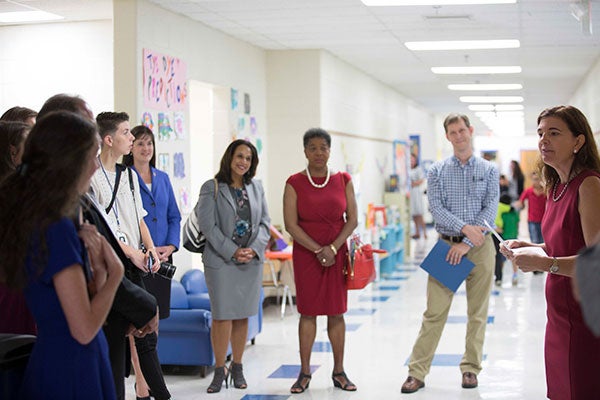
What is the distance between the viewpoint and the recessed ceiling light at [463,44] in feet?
31.6

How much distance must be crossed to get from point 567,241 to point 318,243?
2.51 meters

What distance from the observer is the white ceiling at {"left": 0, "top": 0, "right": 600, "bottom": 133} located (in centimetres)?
741

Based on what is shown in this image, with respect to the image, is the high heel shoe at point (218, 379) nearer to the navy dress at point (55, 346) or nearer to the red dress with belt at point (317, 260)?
the red dress with belt at point (317, 260)

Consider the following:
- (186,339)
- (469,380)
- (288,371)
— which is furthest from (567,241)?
(186,339)

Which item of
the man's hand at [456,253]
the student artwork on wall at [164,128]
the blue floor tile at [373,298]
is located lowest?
the blue floor tile at [373,298]

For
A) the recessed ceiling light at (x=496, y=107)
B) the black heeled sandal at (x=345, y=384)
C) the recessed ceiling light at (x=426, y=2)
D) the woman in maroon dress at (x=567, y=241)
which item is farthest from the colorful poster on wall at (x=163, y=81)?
the recessed ceiling light at (x=496, y=107)

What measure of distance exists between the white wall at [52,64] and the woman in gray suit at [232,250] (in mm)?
2677

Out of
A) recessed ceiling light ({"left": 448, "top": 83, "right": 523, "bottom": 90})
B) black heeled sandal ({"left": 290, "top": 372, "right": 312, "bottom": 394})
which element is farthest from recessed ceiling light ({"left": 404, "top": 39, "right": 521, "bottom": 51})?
black heeled sandal ({"left": 290, "top": 372, "right": 312, "bottom": 394})

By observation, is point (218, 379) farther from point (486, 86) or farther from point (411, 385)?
point (486, 86)

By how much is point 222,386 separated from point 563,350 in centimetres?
311

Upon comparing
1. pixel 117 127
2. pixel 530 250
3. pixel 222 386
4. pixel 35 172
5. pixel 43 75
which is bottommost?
pixel 222 386

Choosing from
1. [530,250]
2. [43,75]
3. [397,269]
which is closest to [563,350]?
[530,250]

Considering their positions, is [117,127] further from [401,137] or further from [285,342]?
[401,137]

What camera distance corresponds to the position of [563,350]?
10.4ft
